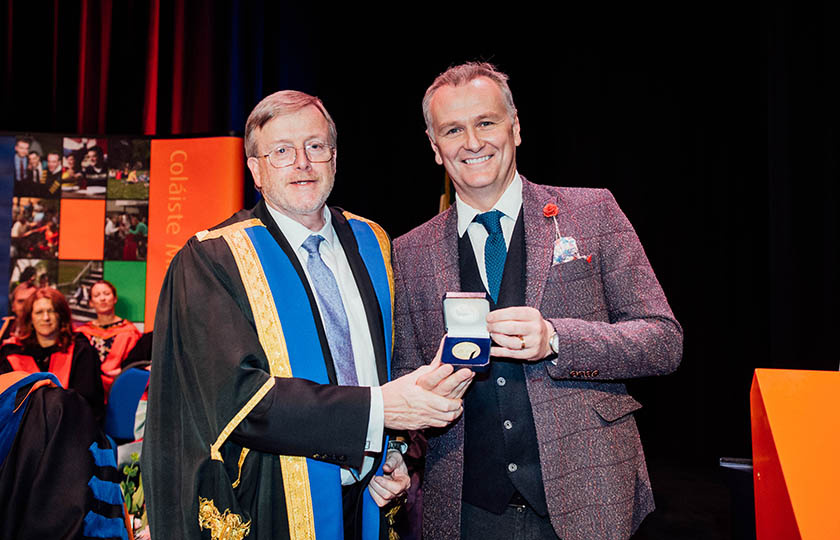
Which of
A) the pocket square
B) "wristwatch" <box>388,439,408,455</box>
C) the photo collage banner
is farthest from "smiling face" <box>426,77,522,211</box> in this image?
the photo collage banner

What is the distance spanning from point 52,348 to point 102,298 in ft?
1.50

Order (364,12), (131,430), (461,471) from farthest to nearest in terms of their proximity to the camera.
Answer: (364,12)
(131,430)
(461,471)

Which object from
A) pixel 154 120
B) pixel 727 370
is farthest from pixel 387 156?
pixel 727 370

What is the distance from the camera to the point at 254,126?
Answer: 5.63 ft

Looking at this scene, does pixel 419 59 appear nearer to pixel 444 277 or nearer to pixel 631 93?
pixel 631 93

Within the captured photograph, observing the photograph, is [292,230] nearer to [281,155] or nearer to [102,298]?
[281,155]

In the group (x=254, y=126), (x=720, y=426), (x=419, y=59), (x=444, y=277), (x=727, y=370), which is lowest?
(x=720, y=426)

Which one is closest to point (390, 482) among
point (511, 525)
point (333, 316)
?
point (511, 525)

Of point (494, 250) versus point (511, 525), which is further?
point (494, 250)

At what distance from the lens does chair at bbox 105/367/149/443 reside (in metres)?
3.85

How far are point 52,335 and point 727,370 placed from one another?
16.1 ft

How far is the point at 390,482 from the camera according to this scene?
5.35ft

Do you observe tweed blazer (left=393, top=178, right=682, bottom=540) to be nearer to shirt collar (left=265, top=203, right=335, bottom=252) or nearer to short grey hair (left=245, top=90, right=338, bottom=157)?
shirt collar (left=265, top=203, right=335, bottom=252)

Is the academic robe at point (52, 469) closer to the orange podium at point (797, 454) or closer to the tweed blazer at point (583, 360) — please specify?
the tweed blazer at point (583, 360)
